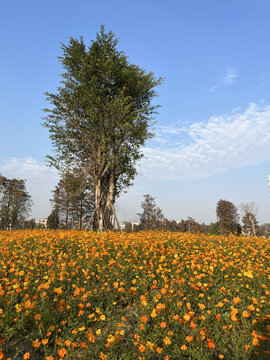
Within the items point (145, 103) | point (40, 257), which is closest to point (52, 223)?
point (145, 103)

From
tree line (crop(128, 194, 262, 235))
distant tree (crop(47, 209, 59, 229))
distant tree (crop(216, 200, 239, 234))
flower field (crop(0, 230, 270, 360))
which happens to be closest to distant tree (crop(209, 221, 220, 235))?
tree line (crop(128, 194, 262, 235))

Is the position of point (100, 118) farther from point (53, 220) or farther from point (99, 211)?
point (53, 220)

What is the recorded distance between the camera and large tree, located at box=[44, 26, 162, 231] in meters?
15.2

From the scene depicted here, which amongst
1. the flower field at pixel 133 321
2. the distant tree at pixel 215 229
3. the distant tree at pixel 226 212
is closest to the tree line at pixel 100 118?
the flower field at pixel 133 321

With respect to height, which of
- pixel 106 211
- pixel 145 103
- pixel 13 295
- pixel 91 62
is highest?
pixel 91 62

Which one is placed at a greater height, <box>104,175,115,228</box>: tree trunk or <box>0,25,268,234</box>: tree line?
<box>0,25,268,234</box>: tree line

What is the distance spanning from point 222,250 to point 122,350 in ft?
15.2

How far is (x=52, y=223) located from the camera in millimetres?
48625

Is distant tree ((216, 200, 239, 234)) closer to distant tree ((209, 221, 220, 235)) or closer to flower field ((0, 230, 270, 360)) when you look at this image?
distant tree ((209, 221, 220, 235))

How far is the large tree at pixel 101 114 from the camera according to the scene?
15.2 meters

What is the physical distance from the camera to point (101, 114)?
15523mm

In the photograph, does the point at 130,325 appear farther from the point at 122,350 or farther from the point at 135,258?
the point at 135,258

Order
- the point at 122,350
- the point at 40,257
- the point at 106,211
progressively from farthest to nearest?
the point at 106,211 → the point at 40,257 → the point at 122,350

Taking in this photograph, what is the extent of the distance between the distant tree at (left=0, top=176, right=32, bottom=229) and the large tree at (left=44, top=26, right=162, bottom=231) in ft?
94.4
